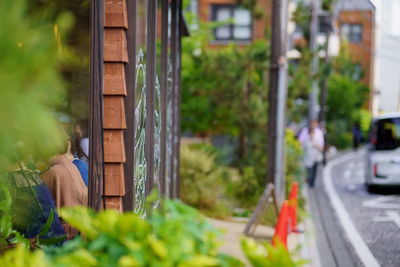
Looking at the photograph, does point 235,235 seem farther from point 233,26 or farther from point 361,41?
point 361,41

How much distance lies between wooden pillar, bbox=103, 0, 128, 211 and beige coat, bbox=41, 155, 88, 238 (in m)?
0.24

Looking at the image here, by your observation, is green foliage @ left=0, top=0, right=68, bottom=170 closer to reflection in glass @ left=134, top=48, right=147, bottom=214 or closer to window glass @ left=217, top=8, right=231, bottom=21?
reflection in glass @ left=134, top=48, right=147, bottom=214

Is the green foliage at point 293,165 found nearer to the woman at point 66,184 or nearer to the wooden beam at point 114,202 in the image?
the wooden beam at point 114,202

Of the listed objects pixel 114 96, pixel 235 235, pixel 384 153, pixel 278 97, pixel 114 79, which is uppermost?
pixel 114 79

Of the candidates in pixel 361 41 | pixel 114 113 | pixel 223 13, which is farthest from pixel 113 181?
pixel 361 41

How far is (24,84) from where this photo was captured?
1.44 meters

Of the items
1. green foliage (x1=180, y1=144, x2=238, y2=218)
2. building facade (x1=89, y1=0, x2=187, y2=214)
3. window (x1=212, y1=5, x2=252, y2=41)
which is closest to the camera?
building facade (x1=89, y1=0, x2=187, y2=214)

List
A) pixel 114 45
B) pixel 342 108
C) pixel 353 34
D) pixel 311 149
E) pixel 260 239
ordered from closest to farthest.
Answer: pixel 114 45, pixel 260 239, pixel 311 149, pixel 342 108, pixel 353 34

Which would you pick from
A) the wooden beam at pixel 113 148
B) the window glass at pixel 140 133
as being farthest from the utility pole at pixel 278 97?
the wooden beam at pixel 113 148

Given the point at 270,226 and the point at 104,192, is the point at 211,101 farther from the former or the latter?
the point at 104,192

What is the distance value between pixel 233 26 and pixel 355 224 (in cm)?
2340

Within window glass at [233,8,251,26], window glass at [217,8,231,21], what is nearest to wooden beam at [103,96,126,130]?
window glass at [233,8,251,26]

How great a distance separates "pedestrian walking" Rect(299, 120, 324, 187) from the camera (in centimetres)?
1847

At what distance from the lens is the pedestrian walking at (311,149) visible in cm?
1847
